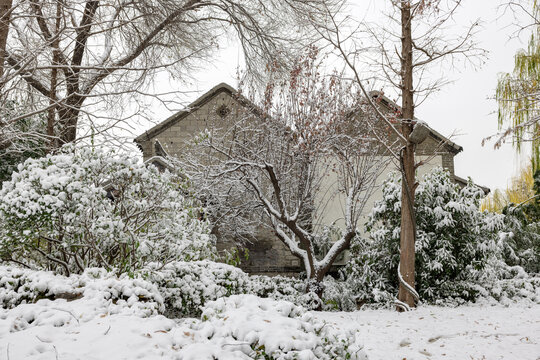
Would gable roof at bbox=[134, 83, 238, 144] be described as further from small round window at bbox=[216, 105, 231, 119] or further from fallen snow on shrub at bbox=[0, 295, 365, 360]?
fallen snow on shrub at bbox=[0, 295, 365, 360]

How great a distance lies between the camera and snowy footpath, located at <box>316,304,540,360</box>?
16.1ft

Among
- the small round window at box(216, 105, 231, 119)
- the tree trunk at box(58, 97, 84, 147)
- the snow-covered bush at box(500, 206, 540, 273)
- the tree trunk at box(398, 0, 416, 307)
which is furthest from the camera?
the small round window at box(216, 105, 231, 119)

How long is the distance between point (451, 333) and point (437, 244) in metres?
3.29

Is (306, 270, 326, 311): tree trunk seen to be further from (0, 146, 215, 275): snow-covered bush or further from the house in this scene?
the house

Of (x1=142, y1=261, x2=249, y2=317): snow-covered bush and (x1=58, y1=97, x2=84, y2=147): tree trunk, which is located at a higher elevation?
(x1=58, y1=97, x2=84, y2=147): tree trunk

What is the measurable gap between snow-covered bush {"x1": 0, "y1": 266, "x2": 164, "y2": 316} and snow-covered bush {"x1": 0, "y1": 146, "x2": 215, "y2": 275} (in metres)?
0.77

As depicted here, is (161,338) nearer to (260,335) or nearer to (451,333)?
(260,335)

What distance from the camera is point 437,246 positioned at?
8828 millimetres

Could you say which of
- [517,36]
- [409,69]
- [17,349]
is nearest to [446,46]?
[409,69]

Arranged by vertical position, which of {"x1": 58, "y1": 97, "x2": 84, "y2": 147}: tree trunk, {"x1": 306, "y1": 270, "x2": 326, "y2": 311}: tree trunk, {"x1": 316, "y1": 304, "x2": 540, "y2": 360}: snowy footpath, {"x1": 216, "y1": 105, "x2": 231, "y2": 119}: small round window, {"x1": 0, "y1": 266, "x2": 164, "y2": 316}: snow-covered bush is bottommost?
{"x1": 316, "y1": 304, "x2": 540, "y2": 360}: snowy footpath

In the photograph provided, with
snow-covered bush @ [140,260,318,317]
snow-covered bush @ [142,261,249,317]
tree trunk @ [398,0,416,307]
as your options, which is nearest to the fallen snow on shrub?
snow-covered bush @ [140,260,318,317]

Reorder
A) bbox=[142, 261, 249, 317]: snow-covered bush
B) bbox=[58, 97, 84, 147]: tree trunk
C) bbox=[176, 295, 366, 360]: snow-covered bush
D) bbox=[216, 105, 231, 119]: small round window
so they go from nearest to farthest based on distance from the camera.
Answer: bbox=[176, 295, 366, 360]: snow-covered bush → bbox=[142, 261, 249, 317]: snow-covered bush → bbox=[58, 97, 84, 147]: tree trunk → bbox=[216, 105, 231, 119]: small round window

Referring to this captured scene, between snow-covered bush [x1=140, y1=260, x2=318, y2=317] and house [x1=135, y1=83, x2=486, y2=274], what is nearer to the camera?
snow-covered bush [x1=140, y1=260, x2=318, y2=317]

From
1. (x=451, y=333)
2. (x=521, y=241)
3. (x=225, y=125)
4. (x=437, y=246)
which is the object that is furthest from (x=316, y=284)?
(x=225, y=125)
